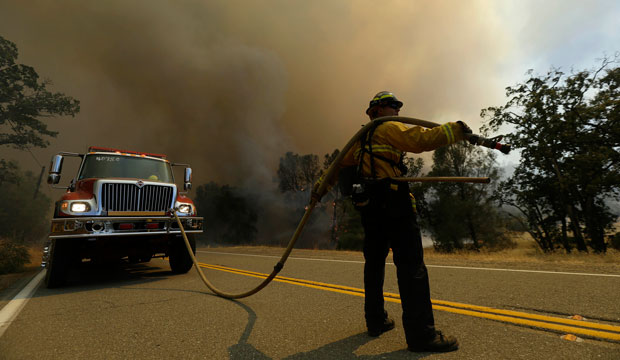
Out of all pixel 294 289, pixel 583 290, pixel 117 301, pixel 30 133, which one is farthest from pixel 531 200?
pixel 30 133

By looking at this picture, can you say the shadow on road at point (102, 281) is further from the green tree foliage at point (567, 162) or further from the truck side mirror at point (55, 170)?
the green tree foliage at point (567, 162)

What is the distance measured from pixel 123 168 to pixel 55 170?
126cm

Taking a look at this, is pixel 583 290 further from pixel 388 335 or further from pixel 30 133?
pixel 30 133

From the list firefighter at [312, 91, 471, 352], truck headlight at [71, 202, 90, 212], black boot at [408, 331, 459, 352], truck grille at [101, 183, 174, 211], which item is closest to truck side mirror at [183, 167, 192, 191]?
truck grille at [101, 183, 174, 211]

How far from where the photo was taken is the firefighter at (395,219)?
6.97ft

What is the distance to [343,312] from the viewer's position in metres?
3.13

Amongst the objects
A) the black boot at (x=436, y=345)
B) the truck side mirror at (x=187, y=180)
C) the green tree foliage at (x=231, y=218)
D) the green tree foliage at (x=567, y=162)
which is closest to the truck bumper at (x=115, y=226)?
the truck side mirror at (x=187, y=180)

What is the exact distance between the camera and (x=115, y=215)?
5133 mm

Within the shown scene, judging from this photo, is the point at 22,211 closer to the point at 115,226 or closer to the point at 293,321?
the point at 115,226

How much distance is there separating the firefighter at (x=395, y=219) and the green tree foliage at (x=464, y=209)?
29.5m

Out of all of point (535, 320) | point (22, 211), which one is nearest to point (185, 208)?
point (535, 320)

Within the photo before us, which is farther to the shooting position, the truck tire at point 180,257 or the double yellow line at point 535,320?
the truck tire at point 180,257

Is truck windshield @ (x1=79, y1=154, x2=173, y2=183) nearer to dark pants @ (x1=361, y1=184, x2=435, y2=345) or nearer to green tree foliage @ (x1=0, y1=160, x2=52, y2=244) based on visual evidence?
dark pants @ (x1=361, y1=184, x2=435, y2=345)

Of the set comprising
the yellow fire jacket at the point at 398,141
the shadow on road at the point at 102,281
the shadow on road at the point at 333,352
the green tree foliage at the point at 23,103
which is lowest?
the shadow on road at the point at 102,281
